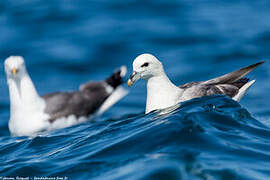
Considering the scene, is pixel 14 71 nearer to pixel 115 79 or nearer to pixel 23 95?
pixel 23 95

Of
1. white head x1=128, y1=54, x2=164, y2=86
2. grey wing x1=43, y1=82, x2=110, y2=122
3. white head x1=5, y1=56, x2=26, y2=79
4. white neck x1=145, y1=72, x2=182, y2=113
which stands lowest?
white neck x1=145, y1=72, x2=182, y2=113

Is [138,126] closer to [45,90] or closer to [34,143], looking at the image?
[34,143]

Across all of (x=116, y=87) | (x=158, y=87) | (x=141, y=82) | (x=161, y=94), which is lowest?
(x=161, y=94)

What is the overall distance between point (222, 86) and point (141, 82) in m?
7.55

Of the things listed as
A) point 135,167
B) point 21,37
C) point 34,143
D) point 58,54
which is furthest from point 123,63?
point 135,167

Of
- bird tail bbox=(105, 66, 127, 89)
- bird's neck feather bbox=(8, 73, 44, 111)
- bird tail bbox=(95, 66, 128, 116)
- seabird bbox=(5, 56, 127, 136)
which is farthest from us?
bird tail bbox=(105, 66, 127, 89)

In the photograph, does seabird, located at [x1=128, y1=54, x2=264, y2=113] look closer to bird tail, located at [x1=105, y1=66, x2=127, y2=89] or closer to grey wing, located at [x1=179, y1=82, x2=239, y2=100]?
grey wing, located at [x1=179, y1=82, x2=239, y2=100]

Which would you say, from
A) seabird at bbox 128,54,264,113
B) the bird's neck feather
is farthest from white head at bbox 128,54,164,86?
the bird's neck feather

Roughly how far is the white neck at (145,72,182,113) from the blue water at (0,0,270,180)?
10.8 inches

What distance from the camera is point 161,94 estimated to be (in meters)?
7.16

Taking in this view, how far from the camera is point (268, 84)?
13609mm

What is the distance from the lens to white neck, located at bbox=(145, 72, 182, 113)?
23.5 feet

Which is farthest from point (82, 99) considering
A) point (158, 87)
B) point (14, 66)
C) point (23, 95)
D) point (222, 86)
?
point (158, 87)

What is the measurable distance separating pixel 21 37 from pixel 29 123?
6.73 meters
